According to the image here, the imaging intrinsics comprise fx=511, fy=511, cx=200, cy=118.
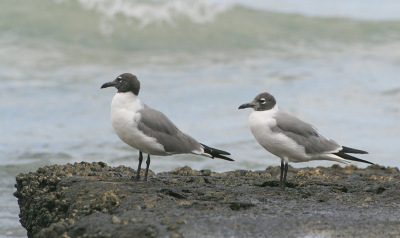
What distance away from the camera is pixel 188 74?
15.6 metres

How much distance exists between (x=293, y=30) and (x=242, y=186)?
16643 mm

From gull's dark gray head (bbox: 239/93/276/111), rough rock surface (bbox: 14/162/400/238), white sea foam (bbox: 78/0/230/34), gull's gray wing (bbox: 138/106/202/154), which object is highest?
white sea foam (bbox: 78/0/230/34)

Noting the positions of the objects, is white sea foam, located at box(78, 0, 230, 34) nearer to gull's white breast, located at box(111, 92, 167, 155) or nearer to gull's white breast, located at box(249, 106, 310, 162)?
gull's white breast, located at box(111, 92, 167, 155)

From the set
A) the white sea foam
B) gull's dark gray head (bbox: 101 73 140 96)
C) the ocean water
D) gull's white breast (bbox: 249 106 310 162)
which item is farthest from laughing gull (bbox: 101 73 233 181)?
the white sea foam

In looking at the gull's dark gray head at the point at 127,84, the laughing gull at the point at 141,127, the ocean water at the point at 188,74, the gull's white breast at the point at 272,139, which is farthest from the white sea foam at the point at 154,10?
the gull's white breast at the point at 272,139

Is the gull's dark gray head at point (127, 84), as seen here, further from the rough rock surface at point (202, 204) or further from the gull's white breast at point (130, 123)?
the rough rock surface at point (202, 204)

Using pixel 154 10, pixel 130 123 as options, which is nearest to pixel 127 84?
pixel 130 123

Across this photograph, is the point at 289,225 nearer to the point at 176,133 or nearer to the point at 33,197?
the point at 176,133

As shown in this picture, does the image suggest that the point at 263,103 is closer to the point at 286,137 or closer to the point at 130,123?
the point at 286,137

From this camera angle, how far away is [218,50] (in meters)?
18.4

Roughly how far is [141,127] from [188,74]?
10.6 metres

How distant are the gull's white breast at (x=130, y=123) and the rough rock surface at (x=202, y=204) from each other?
14.8 inches

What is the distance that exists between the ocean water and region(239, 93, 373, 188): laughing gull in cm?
324

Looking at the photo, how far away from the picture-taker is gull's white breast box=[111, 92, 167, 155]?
5129 mm
